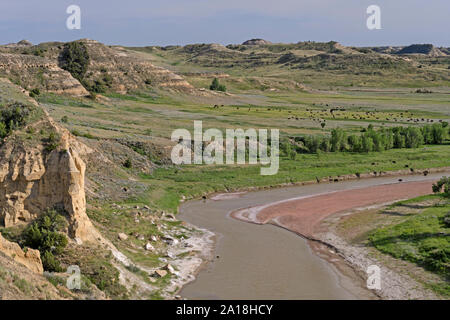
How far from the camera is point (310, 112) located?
379 ft

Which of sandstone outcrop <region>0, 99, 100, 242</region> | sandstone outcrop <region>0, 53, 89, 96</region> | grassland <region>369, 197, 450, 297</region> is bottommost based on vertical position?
grassland <region>369, 197, 450, 297</region>

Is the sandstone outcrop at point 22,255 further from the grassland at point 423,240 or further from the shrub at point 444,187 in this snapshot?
the shrub at point 444,187

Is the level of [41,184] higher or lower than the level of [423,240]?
higher

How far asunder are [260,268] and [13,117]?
679 inches

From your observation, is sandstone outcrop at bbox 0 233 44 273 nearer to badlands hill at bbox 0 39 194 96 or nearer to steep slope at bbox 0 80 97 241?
steep slope at bbox 0 80 97 241

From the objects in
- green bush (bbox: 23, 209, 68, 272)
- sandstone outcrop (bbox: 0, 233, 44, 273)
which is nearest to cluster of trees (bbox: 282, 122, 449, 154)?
green bush (bbox: 23, 209, 68, 272)

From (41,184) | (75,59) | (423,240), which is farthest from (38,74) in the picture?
(423,240)

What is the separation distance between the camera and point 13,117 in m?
33.1

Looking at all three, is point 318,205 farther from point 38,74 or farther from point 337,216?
point 38,74

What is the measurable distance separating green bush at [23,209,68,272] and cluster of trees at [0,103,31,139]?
21.6ft

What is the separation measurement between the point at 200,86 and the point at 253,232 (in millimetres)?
109042

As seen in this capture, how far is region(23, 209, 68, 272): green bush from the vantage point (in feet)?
87.2
